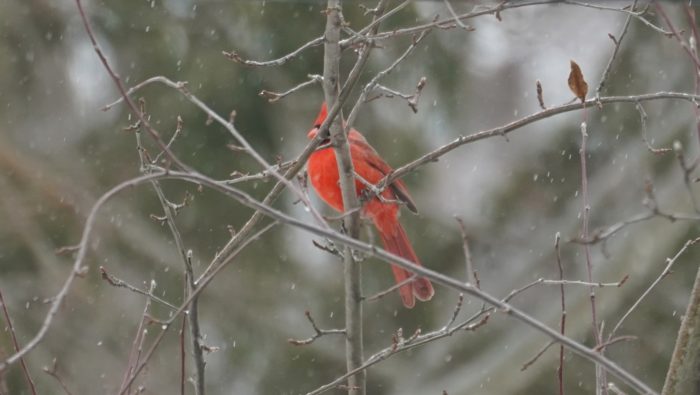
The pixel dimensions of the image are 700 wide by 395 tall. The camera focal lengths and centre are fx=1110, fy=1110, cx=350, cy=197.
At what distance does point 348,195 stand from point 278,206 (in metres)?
4.03

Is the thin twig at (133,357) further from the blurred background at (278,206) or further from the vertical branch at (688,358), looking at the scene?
the blurred background at (278,206)

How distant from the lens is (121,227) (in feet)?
24.2

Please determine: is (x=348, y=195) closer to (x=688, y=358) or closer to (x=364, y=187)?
(x=688, y=358)

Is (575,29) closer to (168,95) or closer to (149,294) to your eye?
(168,95)

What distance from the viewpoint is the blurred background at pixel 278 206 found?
712cm

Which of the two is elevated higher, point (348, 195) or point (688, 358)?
point (348, 195)

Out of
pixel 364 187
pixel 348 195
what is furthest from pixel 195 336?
pixel 364 187

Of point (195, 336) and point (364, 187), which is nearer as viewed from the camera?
point (195, 336)

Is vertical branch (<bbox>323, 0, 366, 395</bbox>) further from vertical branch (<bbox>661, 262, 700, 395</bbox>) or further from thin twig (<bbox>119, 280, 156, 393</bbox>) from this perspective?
vertical branch (<bbox>661, 262, 700, 395</bbox>)

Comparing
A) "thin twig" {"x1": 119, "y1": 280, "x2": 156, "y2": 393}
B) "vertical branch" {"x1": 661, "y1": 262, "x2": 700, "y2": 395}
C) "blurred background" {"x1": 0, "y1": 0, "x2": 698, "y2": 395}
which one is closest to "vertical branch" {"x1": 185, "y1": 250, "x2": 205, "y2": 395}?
"thin twig" {"x1": 119, "y1": 280, "x2": 156, "y2": 393}

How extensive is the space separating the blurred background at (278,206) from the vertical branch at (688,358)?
426cm

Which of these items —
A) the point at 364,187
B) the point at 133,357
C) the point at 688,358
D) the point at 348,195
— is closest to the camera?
the point at 133,357

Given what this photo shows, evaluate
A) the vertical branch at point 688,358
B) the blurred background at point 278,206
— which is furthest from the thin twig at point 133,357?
the blurred background at point 278,206

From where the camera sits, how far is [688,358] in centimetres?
261
